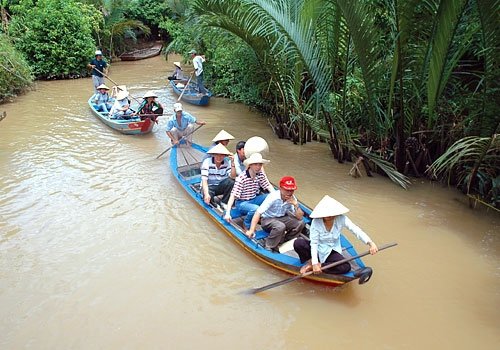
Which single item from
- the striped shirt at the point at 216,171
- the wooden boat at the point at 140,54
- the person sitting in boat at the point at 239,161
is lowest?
the wooden boat at the point at 140,54

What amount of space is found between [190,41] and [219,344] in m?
13.1

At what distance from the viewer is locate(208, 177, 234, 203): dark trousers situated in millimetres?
6289

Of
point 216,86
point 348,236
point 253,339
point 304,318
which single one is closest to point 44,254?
point 253,339

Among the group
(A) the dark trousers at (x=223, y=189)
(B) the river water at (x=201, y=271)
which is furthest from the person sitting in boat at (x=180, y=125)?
(A) the dark trousers at (x=223, y=189)

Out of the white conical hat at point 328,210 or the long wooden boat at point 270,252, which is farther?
the long wooden boat at point 270,252

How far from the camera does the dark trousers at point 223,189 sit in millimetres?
6289

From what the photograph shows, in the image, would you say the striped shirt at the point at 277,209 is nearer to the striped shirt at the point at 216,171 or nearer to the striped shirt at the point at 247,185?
the striped shirt at the point at 247,185

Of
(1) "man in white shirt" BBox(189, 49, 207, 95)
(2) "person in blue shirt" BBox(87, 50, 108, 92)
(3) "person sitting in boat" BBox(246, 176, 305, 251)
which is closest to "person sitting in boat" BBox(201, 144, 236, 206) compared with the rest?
(3) "person sitting in boat" BBox(246, 176, 305, 251)

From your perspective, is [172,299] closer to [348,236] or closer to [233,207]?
[233,207]

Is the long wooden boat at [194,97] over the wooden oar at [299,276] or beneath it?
beneath

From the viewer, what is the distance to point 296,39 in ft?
23.6

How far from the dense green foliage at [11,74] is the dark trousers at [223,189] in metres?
9.79

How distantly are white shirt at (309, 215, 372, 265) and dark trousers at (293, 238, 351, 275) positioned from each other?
0.05 m

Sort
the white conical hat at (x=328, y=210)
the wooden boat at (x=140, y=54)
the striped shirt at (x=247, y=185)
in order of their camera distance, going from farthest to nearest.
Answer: the wooden boat at (x=140, y=54), the striped shirt at (x=247, y=185), the white conical hat at (x=328, y=210)
